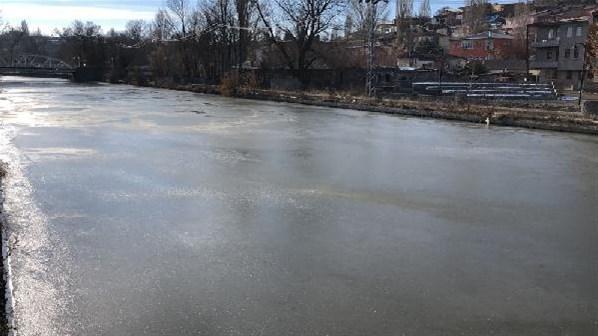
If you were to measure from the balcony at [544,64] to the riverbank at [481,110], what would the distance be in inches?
1120

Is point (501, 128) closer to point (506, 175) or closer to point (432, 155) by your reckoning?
point (432, 155)

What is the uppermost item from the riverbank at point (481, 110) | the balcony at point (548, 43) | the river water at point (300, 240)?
the balcony at point (548, 43)

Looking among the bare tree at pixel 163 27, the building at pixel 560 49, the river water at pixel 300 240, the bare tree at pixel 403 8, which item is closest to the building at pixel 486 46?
the bare tree at pixel 403 8

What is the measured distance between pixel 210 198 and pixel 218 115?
1285cm

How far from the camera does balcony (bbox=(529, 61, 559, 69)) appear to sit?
48888mm

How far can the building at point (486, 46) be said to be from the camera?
224 ft

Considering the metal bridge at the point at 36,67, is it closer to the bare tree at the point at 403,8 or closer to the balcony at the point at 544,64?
the bare tree at the point at 403,8

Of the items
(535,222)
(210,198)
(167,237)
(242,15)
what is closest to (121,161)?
(210,198)

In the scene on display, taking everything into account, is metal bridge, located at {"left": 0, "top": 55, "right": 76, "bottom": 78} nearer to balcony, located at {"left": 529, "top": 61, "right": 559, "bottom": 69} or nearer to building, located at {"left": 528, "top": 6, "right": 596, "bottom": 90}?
balcony, located at {"left": 529, "top": 61, "right": 559, "bottom": 69}

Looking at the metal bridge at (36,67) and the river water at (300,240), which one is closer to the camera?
the river water at (300,240)

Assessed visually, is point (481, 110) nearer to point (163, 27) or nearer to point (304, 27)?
point (304, 27)

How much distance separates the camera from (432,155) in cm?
1128

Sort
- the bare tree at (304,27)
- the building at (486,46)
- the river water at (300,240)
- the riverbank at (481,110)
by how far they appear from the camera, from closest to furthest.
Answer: the river water at (300,240) → the riverbank at (481,110) → the bare tree at (304,27) → the building at (486,46)

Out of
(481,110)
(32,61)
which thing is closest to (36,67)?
(32,61)
